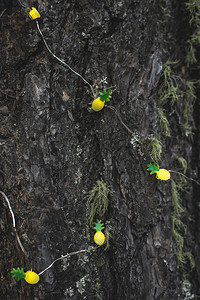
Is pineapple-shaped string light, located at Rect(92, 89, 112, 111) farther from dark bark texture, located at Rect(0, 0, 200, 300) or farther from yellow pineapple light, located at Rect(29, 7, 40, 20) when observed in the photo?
yellow pineapple light, located at Rect(29, 7, 40, 20)

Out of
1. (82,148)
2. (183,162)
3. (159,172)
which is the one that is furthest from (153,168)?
(82,148)

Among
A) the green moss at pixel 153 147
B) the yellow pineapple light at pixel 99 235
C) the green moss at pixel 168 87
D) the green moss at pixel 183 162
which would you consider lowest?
the yellow pineapple light at pixel 99 235

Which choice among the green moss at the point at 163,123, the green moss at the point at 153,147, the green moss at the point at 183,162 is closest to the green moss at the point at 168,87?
the green moss at the point at 163,123

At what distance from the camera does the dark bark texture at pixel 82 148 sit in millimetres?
1336

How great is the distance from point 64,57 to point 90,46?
150 mm

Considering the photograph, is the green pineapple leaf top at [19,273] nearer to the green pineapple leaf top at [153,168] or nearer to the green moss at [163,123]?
the green pineapple leaf top at [153,168]

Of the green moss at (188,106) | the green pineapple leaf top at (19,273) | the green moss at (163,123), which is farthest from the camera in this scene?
the green moss at (188,106)

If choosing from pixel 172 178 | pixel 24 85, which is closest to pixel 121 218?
pixel 172 178

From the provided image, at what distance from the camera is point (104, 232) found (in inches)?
55.9

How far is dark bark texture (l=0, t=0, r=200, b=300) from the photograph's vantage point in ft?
4.38

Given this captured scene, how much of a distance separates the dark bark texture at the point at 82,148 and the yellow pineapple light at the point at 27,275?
6 centimetres

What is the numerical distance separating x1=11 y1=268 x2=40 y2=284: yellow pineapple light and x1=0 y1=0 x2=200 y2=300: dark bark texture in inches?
2.3

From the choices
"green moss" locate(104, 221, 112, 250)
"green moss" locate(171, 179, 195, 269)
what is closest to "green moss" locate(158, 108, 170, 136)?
"green moss" locate(171, 179, 195, 269)

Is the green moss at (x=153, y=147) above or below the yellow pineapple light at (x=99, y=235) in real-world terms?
above
